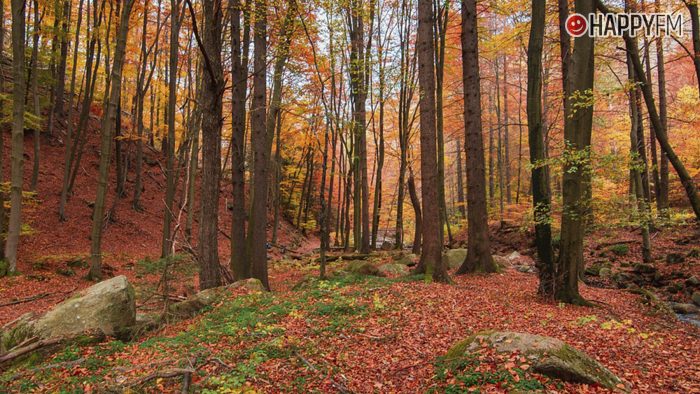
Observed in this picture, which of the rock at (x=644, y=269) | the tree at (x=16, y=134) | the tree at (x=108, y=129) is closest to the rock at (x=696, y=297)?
the rock at (x=644, y=269)

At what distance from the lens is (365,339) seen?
17.5ft

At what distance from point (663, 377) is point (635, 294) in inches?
258

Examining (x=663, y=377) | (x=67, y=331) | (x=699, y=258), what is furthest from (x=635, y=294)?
(x=67, y=331)

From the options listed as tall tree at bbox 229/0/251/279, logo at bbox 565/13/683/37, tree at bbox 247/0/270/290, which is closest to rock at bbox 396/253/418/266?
tree at bbox 247/0/270/290

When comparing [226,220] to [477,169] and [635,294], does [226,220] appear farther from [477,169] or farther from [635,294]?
[635,294]

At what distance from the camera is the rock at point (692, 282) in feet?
32.4

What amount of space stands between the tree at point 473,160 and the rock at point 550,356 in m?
6.82

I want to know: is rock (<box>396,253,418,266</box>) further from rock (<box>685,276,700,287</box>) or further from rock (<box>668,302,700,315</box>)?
rock (<box>685,276,700,287</box>)

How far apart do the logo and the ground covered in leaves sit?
20.6 feet

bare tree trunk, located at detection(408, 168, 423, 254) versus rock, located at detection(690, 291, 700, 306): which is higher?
bare tree trunk, located at detection(408, 168, 423, 254)

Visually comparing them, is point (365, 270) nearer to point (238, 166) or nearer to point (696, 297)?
point (238, 166)

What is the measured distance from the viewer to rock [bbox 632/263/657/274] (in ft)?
37.3

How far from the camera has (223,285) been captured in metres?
8.84

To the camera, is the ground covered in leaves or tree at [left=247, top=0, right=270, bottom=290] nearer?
the ground covered in leaves
